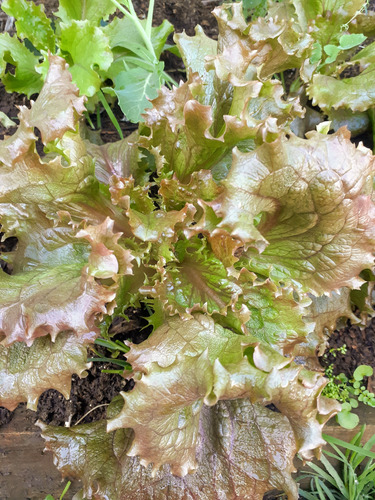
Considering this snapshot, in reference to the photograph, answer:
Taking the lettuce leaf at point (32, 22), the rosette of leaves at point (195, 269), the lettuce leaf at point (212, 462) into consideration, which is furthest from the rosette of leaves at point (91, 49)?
the lettuce leaf at point (212, 462)

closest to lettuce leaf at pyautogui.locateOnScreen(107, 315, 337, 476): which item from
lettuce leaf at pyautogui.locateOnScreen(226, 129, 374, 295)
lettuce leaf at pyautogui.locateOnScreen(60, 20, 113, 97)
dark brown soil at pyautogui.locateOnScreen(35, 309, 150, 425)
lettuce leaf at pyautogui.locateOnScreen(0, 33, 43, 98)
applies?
lettuce leaf at pyautogui.locateOnScreen(226, 129, 374, 295)

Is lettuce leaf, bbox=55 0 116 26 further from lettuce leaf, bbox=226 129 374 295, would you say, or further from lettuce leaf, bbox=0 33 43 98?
lettuce leaf, bbox=226 129 374 295

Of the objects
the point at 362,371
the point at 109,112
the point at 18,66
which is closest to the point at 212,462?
the point at 362,371

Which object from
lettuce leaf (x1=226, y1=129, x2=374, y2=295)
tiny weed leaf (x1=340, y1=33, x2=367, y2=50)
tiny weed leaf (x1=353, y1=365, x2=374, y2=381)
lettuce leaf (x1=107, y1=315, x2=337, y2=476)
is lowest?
tiny weed leaf (x1=353, y1=365, x2=374, y2=381)

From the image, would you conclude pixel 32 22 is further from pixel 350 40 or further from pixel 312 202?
pixel 312 202

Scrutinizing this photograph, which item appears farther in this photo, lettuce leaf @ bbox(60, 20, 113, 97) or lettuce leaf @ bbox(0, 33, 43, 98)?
lettuce leaf @ bbox(0, 33, 43, 98)

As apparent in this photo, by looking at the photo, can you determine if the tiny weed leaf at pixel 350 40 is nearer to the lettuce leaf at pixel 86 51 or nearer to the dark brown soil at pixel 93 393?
the lettuce leaf at pixel 86 51

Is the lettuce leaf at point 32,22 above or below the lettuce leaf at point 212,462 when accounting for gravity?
above

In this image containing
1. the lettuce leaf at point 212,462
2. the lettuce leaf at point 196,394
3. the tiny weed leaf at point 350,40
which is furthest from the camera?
the tiny weed leaf at point 350,40
